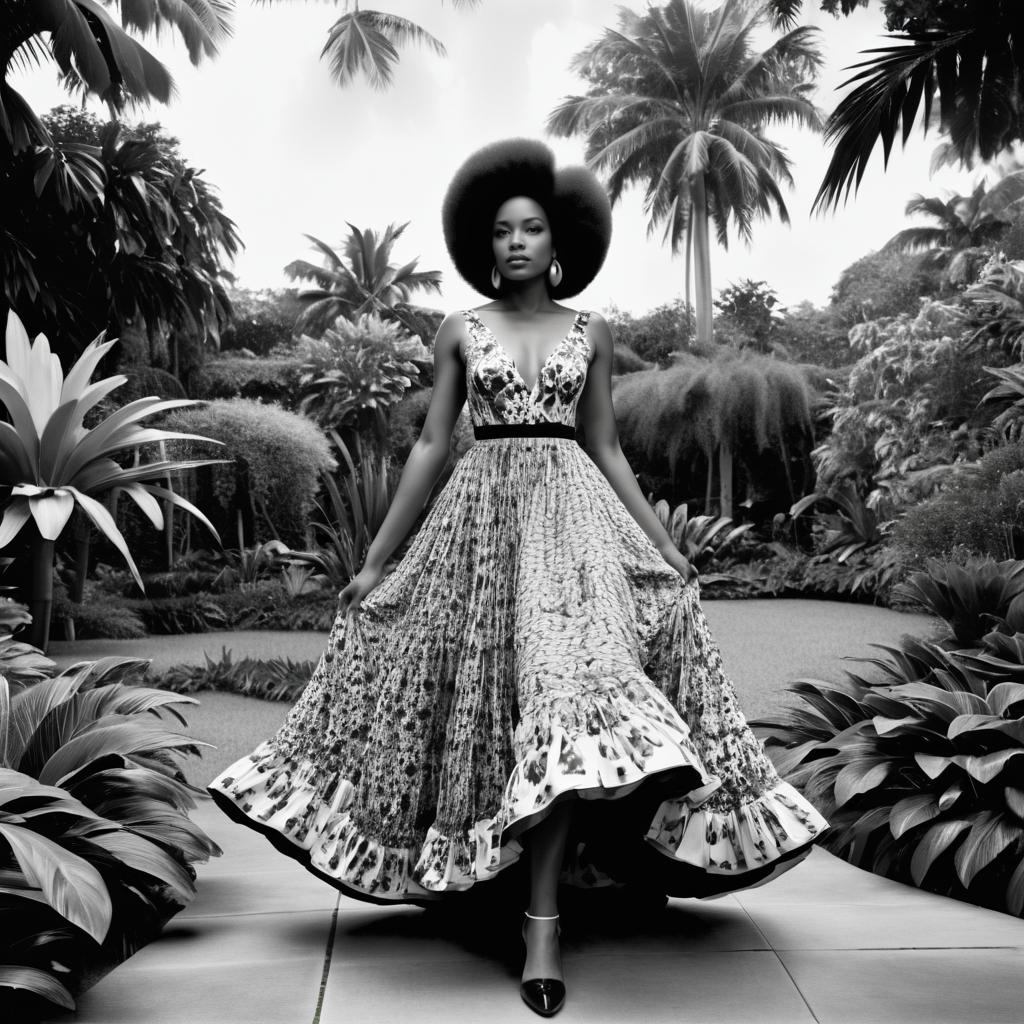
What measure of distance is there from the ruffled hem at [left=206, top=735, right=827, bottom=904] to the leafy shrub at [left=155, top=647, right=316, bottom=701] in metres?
4.03

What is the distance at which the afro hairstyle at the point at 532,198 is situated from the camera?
2471 millimetres

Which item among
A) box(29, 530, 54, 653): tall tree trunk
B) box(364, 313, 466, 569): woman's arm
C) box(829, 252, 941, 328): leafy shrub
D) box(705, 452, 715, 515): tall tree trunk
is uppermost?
box(829, 252, 941, 328): leafy shrub

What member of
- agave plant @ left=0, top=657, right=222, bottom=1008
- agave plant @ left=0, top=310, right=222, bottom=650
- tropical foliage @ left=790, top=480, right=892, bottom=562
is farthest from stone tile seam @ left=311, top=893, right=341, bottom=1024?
tropical foliage @ left=790, top=480, right=892, bottom=562

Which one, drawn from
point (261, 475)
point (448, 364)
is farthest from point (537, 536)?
point (261, 475)

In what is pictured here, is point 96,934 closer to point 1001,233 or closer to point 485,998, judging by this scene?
point 485,998

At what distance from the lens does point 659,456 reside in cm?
1581

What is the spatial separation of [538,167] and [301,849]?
1.61 m

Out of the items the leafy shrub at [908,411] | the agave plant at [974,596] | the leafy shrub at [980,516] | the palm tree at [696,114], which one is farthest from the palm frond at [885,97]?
the palm tree at [696,114]

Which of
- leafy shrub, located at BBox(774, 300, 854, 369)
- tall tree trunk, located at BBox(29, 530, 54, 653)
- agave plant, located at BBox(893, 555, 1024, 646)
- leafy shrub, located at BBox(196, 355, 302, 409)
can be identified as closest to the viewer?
agave plant, located at BBox(893, 555, 1024, 646)

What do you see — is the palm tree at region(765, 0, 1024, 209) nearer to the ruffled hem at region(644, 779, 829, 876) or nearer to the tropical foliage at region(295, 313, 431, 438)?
the ruffled hem at region(644, 779, 829, 876)

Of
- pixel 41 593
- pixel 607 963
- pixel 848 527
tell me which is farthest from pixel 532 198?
pixel 848 527

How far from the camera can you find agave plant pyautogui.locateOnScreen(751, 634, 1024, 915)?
8.66 ft

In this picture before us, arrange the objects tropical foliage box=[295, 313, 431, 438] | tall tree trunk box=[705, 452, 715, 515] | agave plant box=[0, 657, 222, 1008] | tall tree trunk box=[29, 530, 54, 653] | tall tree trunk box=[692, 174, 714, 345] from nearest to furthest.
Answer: agave plant box=[0, 657, 222, 1008]
tall tree trunk box=[29, 530, 54, 653]
tall tree trunk box=[705, 452, 715, 515]
tropical foliage box=[295, 313, 431, 438]
tall tree trunk box=[692, 174, 714, 345]

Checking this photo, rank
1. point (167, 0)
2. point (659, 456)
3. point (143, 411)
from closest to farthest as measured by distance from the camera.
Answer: point (143, 411), point (167, 0), point (659, 456)
